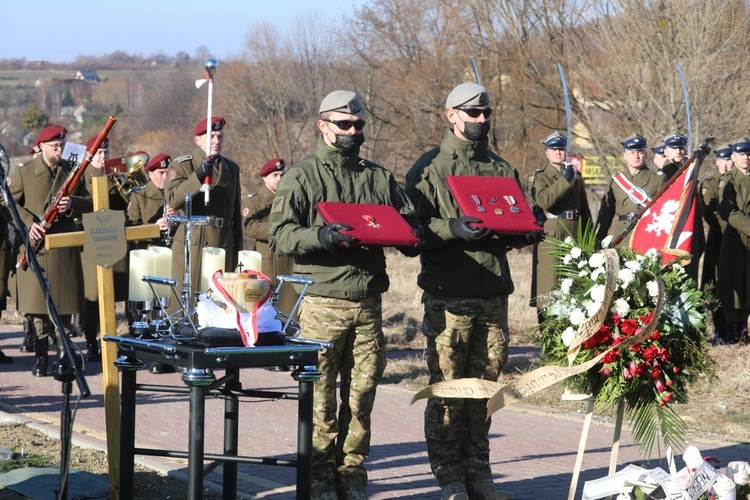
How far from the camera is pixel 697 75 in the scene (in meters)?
16.8

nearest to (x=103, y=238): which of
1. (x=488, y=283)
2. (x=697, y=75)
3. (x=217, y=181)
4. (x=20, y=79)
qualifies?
(x=488, y=283)

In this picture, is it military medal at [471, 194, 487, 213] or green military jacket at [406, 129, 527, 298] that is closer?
military medal at [471, 194, 487, 213]

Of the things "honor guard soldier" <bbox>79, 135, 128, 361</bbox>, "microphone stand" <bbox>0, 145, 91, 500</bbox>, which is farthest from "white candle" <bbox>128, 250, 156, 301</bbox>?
"honor guard soldier" <bbox>79, 135, 128, 361</bbox>

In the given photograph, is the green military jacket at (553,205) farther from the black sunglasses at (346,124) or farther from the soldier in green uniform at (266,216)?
the black sunglasses at (346,124)

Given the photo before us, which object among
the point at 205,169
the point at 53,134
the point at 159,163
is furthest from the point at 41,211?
the point at 205,169

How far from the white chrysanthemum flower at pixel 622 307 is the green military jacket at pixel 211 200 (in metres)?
5.57

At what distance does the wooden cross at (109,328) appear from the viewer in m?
5.82

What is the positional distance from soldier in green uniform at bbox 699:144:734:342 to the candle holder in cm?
847

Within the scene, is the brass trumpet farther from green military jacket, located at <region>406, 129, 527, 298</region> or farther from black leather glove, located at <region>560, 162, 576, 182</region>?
green military jacket, located at <region>406, 129, 527, 298</region>

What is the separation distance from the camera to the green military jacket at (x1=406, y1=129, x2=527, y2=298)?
621 cm

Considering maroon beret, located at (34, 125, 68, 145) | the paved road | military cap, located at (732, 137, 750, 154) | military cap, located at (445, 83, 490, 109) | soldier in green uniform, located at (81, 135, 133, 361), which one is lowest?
the paved road

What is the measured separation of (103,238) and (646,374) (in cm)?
292

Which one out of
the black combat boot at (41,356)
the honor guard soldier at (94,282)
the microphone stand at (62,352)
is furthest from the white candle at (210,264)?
the honor guard soldier at (94,282)

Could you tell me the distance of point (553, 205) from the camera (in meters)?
11.3
